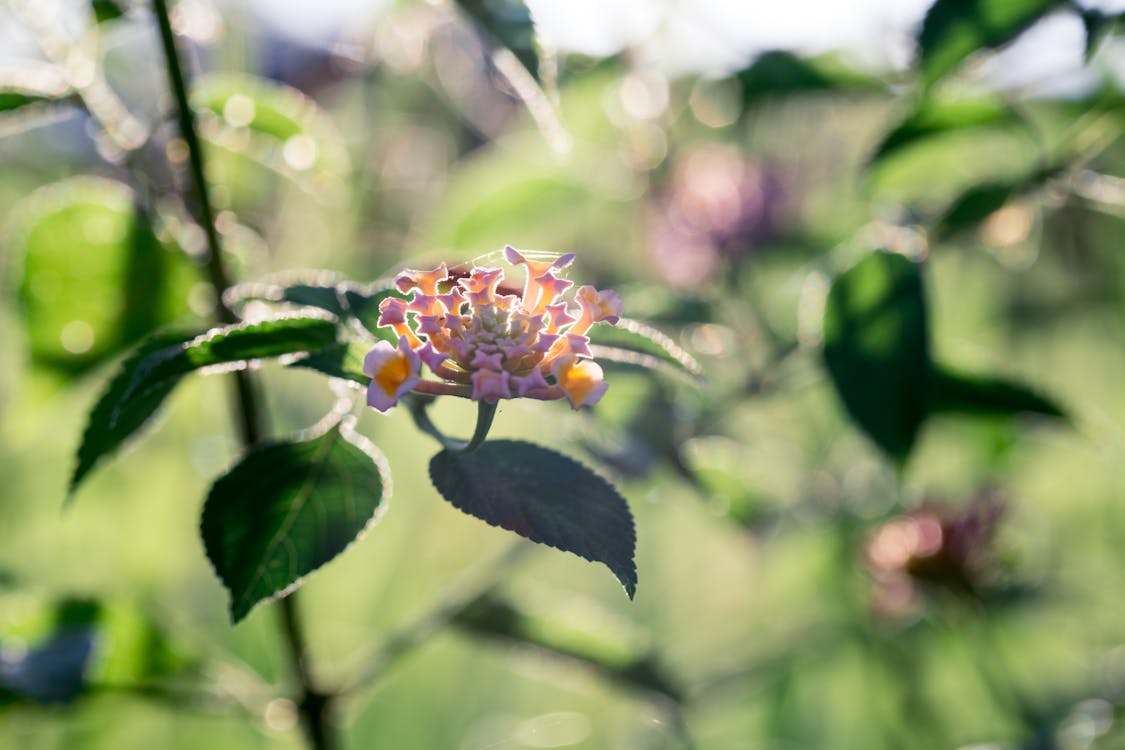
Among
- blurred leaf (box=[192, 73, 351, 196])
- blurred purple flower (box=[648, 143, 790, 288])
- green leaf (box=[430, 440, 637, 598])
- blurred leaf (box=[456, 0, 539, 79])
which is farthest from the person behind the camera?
blurred purple flower (box=[648, 143, 790, 288])

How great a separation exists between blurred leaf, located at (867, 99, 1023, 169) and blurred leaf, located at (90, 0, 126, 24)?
32cm

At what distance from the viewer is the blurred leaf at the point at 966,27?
0.42m

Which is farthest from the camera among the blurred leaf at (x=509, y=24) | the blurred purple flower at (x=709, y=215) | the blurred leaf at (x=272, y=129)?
the blurred purple flower at (x=709, y=215)

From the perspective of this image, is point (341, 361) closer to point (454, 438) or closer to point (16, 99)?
point (454, 438)

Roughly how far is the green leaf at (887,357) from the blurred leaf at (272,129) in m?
0.25

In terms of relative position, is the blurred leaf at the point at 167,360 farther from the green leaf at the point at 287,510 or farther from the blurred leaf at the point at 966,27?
the blurred leaf at the point at 966,27

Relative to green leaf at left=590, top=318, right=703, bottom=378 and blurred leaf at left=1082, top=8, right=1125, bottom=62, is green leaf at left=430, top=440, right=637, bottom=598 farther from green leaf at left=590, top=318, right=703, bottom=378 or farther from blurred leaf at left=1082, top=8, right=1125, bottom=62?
blurred leaf at left=1082, top=8, right=1125, bottom=62

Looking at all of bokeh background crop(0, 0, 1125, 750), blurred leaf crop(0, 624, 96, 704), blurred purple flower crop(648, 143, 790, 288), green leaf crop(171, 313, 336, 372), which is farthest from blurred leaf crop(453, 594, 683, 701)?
blurred purple flower crop(648, 143, 790, 288)

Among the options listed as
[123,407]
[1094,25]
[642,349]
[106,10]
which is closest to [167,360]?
[123,407]

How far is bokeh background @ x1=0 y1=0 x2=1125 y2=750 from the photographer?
48 centimetres

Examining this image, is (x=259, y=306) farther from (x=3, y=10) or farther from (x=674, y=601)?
(x=674, y=601)

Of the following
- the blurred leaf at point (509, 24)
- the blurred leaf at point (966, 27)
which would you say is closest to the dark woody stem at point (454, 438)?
the blurred leaf at point (509, 24)

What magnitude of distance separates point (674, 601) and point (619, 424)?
25.4 inches

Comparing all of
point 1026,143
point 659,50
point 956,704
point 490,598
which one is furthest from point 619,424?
point 956,704
